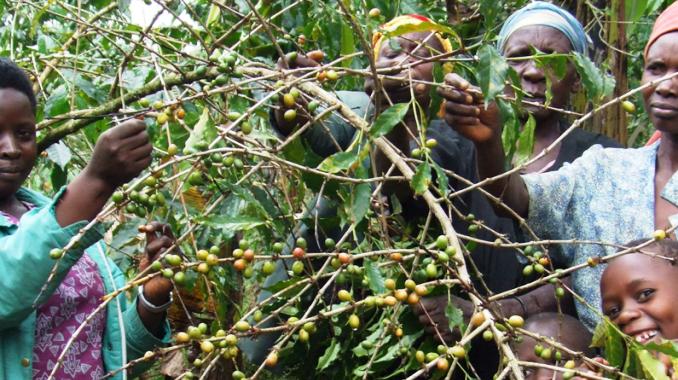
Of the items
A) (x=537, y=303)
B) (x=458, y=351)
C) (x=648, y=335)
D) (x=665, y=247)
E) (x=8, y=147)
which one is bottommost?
(x=537, y=303)

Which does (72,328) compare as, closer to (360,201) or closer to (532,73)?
(360,201)

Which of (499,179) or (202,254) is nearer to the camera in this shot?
(202,254)

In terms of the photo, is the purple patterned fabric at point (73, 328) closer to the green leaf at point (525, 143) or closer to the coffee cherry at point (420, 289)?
the coffee cherry at point (420, 289)

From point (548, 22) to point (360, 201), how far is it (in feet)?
4.41

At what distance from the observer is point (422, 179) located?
173 cm

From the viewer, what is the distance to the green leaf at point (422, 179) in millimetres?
1728

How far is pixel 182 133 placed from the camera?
2240mm

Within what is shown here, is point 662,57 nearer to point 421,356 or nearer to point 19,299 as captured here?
point 421,356

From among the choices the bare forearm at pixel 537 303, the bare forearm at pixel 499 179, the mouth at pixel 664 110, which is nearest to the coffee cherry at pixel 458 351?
the bare forearm at pixel 499 179

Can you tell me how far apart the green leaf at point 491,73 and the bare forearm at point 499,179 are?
1.15 feet

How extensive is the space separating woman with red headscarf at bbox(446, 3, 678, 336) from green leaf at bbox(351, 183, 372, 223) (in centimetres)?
47

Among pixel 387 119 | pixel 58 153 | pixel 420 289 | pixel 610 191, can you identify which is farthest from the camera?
pixel 58 153

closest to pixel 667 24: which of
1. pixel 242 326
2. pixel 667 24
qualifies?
pixel 667 24

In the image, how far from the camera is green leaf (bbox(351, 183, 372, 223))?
182 centimetres
